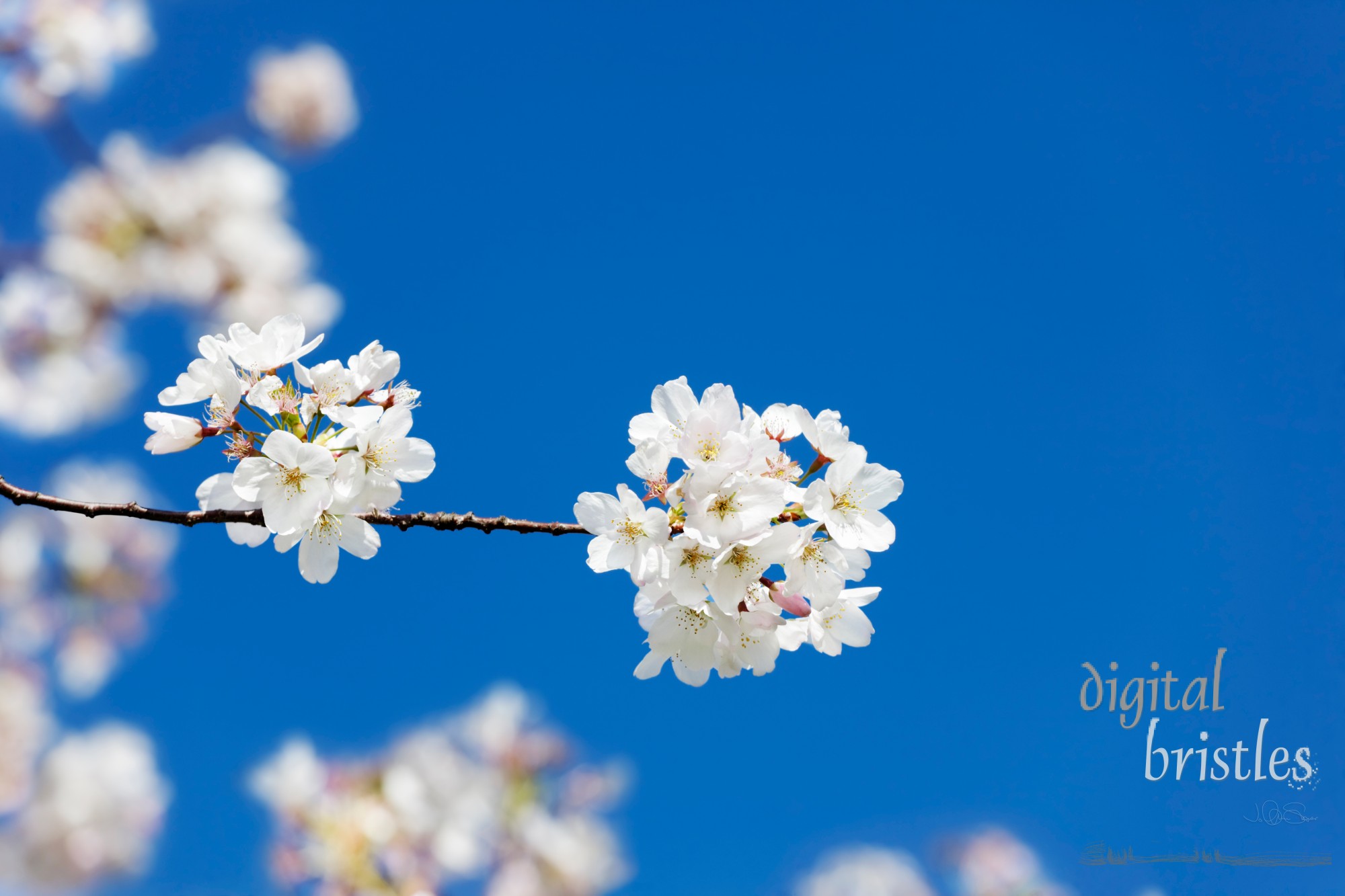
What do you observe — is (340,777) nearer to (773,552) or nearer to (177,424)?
(177,424)

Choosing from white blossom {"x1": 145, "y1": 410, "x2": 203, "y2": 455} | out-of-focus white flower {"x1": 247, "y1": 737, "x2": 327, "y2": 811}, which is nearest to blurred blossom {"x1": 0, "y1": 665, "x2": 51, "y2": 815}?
out-of-focus white flower {"x1": 247, "y1": 737, "x2": 327, "y2": 811}

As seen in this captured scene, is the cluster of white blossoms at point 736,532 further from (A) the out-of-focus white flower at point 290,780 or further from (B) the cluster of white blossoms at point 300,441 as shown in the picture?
(A) the out-of-focus white flower at point 290,780

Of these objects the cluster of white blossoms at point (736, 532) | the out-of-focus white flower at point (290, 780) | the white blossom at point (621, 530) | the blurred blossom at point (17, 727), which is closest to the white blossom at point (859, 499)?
the cluster of white blossoms at point (736, 532)

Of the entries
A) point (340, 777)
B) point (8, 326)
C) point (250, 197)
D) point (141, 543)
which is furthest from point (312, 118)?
point (340, 777)

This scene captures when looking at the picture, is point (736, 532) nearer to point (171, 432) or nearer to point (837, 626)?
point (837, 626)

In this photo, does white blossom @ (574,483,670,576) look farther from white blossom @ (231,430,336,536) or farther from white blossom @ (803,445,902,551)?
white blossom @ (231,430,336,536)
